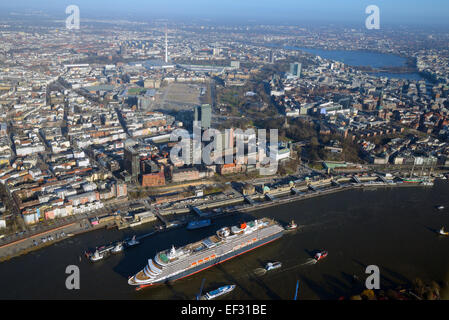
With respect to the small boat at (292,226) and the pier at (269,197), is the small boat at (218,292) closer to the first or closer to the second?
the small boat at (292,226)

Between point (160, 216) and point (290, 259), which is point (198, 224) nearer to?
point (160, 216)

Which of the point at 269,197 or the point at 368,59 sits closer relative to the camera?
the point at 269,197

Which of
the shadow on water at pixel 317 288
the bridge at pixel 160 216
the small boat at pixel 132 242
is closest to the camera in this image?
the shadow on water at pixel 317 288

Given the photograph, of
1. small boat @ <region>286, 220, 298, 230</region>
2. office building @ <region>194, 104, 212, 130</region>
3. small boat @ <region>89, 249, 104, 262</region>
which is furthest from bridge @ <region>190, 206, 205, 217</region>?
office building @ <region>194, 104, 212, 130</region>

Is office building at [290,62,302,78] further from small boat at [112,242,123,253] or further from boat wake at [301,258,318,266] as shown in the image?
small boat at [112,242,123,253]

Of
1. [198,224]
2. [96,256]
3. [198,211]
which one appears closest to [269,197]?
[198,211]

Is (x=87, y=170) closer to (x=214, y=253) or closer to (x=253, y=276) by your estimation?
(x=214, y=253)

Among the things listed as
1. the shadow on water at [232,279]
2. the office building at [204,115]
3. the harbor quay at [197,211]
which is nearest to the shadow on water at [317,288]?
the shadow on water at [232,279]
